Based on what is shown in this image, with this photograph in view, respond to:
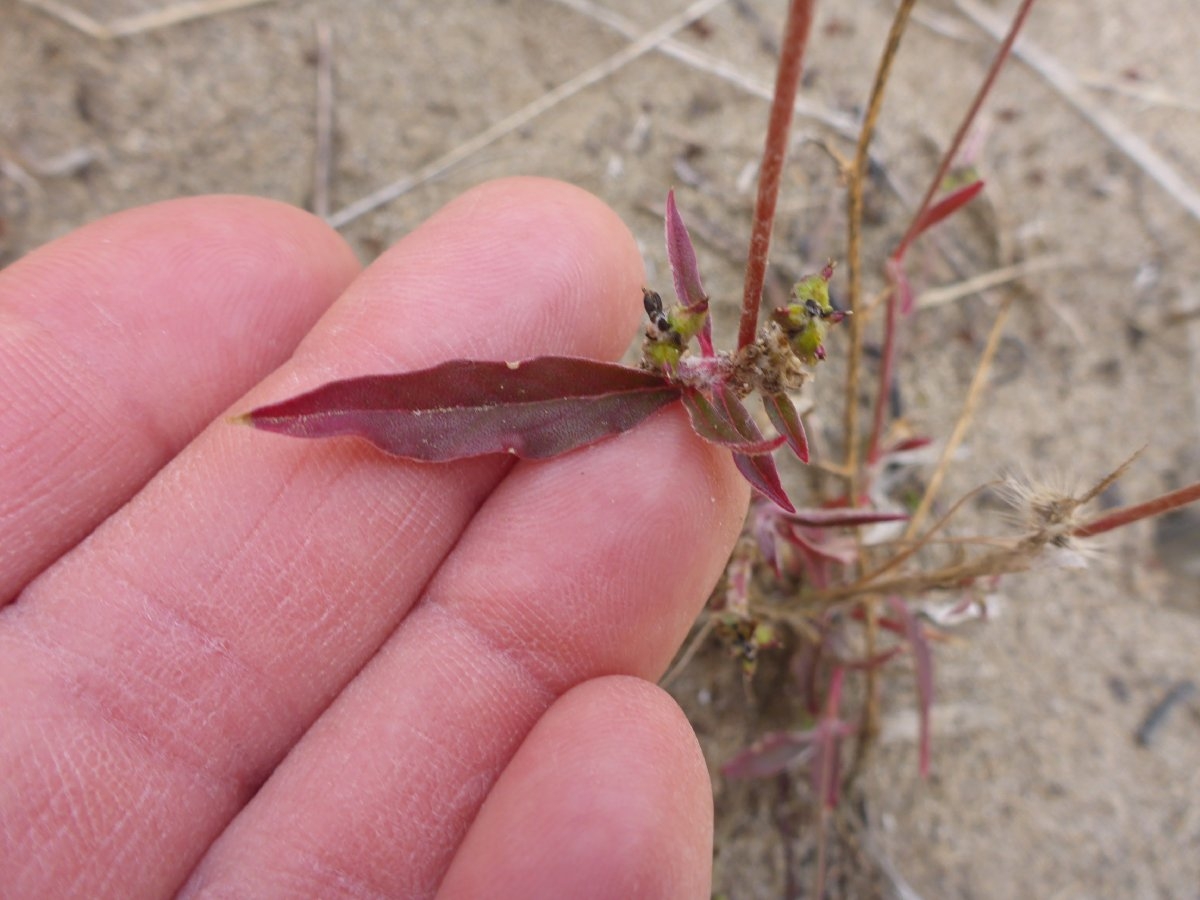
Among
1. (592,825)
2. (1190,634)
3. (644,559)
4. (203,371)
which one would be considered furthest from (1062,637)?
→ (203,371)

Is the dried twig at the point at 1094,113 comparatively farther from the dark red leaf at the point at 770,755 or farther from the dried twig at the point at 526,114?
the dark red leaf at the point at 770,755

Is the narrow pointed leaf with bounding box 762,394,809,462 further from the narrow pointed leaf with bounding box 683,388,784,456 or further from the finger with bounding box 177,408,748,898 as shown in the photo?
the finger with bounding box 177,408,748,898

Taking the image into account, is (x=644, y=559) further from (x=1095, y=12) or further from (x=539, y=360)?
(x=1095, y=12)

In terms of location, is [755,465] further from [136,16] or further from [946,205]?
[136,16]

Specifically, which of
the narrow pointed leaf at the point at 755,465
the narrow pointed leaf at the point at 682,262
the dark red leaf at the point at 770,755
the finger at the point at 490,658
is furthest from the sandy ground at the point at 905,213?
the narrow pointed leaf at the point at 682,262

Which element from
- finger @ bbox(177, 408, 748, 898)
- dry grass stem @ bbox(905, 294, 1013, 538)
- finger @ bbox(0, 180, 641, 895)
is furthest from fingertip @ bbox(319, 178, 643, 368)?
dry grass stem @ bbox(905, 294, 1013, 538)
